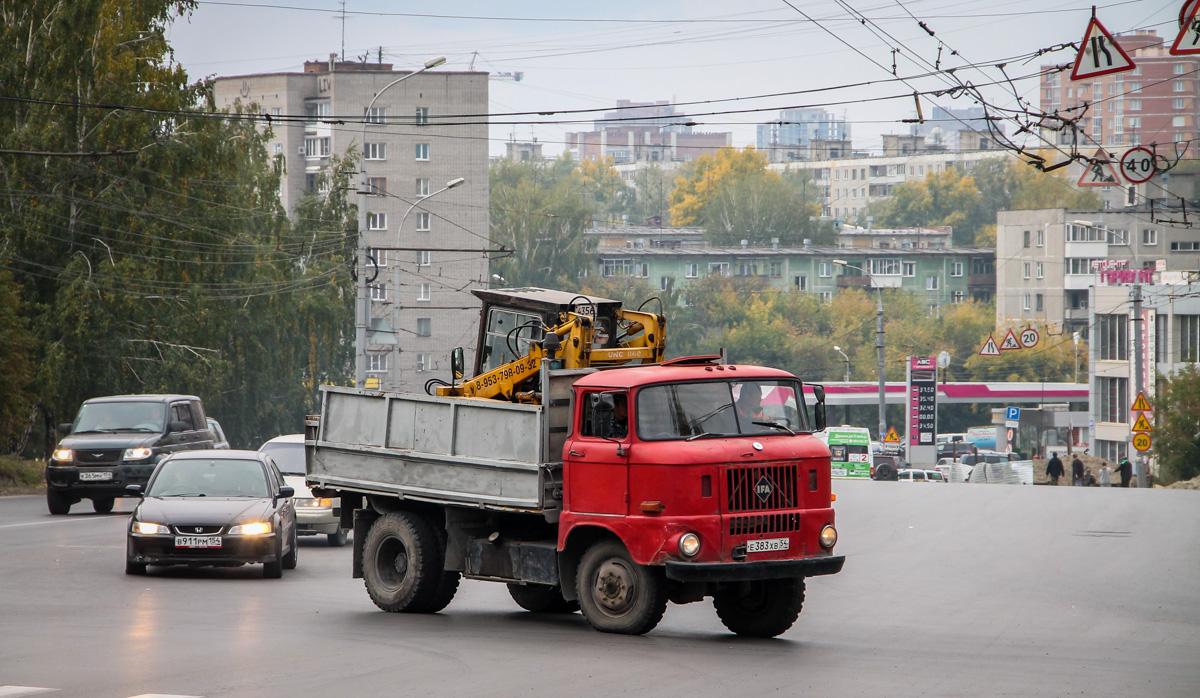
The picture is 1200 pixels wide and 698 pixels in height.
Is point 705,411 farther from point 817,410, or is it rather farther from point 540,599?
point 540,599

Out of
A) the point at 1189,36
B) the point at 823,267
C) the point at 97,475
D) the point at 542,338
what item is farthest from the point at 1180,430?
the point at 823,267

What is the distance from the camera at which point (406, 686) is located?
9.12 meters

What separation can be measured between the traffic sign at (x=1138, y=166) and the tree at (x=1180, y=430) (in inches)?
1049

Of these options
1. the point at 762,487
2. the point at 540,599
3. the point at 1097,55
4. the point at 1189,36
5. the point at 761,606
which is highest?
the point at 1097,55

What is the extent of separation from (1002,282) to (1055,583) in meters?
107

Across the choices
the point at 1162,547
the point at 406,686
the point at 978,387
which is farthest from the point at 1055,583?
the point at 978,387

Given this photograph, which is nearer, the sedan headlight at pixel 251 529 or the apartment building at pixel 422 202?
the sedan headlight at pixel 251 529

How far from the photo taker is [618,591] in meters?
11.7

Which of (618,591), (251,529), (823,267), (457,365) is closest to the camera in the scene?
(618,591)

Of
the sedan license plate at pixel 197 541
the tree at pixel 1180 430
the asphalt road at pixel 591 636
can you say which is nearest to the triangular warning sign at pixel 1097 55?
the asphalt road at pixel 591 636

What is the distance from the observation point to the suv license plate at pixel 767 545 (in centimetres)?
1148

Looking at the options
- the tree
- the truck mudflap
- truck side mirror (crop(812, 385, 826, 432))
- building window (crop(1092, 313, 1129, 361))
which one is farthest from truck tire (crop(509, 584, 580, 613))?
building window (crop(1092, 313, 1129, 361))

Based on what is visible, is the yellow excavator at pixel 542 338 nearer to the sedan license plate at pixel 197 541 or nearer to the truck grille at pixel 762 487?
the truck grille at pixel 762 487

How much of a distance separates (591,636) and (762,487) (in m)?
1.91
